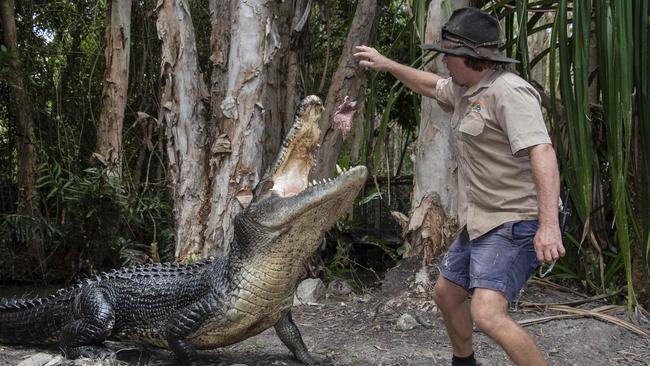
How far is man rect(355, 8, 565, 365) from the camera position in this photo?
245 cm

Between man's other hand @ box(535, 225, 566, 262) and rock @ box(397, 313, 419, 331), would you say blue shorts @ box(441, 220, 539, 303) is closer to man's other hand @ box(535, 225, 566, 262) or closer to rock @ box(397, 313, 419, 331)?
man's other hand @ box(535, 225, 566, 262)

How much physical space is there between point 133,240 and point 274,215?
15.5 ft

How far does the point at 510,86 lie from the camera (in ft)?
8.41

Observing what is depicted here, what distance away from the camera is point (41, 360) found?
11.2 feet

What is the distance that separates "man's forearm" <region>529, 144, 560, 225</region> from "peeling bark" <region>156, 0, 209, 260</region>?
2.94 metres

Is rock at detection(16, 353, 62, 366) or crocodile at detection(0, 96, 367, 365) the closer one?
crocodile at detection(0, 96, 367, 365)

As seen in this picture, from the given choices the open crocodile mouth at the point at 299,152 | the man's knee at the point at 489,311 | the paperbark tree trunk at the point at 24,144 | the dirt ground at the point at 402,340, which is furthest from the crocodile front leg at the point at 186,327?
the paperbark tree trunk at the point at 24,144

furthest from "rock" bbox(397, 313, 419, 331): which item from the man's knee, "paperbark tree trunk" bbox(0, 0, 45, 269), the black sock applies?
"paperbark tree trunk" bbox(0, 0, 45, 269)

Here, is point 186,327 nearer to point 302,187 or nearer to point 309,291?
point 302,187

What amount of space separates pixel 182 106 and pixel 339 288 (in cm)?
193

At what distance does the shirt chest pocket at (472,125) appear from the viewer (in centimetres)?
265

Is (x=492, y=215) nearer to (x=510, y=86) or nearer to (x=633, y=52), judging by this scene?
(x=510, y=86)

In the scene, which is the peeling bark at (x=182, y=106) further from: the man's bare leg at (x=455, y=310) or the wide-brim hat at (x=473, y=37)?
the wide-brim hat at (x=473, y=37)

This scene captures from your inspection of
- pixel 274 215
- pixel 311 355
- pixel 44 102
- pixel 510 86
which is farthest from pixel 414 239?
pixel 44 102
